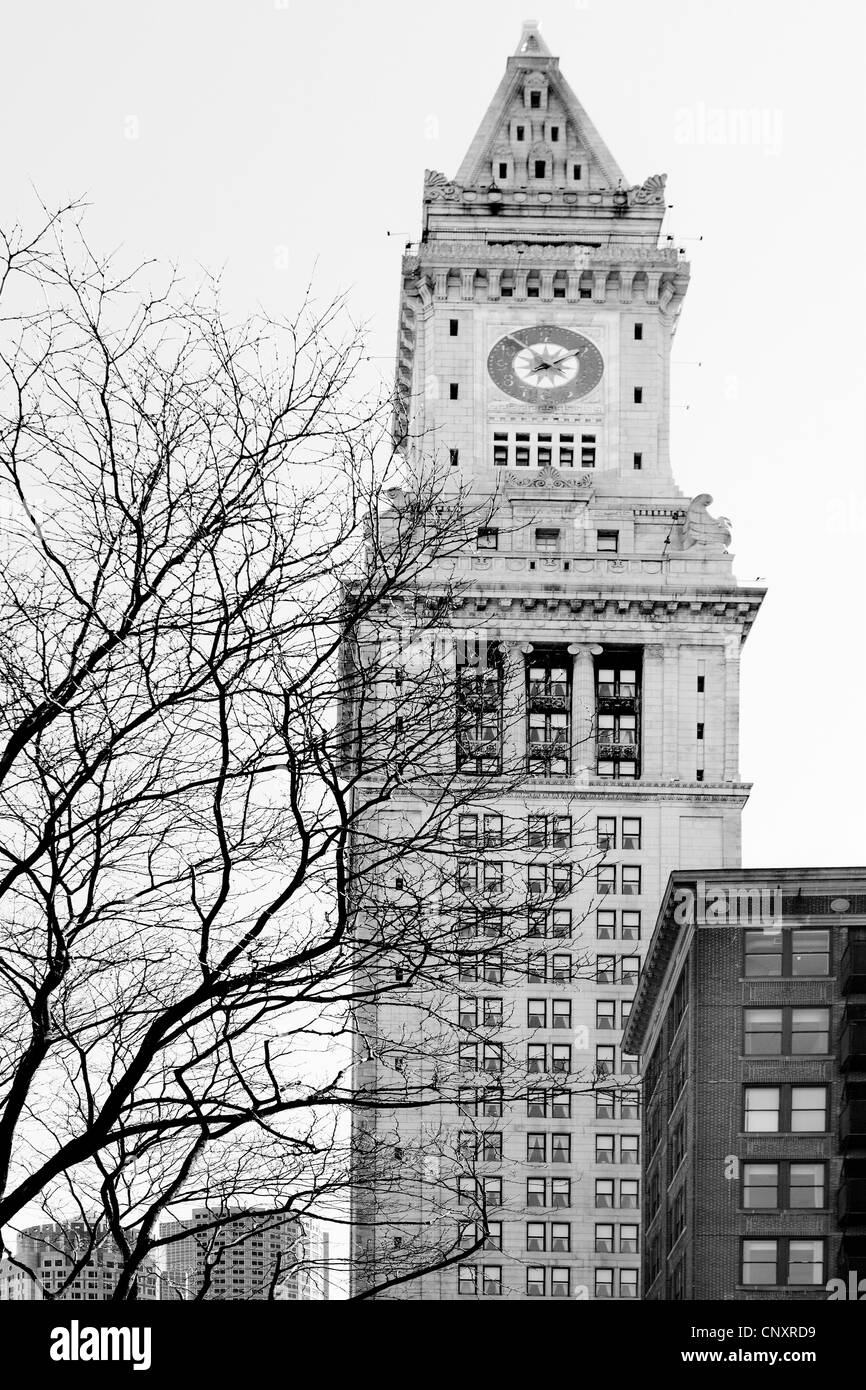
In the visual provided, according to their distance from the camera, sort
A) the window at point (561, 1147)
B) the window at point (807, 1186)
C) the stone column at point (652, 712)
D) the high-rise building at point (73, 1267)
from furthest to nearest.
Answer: the stone column at point (652, 712) → the window at point (561, 1147) → the window at point (807, 1186) → the high-rise building at point (73, 1267)

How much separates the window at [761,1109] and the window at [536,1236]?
1572 inches

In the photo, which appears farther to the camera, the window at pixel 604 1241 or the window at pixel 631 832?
the window at pixel 631 832

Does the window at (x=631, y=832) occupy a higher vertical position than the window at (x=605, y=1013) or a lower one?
higher

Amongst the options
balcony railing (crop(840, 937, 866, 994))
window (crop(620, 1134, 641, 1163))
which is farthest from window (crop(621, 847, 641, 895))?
balcony railing (crop(840, 937, 866, 994))

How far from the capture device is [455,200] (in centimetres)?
15725

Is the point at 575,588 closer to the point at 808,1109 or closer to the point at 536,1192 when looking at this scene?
the point at 536,1192

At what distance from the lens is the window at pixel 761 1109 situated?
9000cm

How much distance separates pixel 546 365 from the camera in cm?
15375

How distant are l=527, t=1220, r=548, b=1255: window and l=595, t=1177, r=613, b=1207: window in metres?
3.10

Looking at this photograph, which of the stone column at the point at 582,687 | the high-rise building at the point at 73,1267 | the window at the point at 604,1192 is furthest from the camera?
the stone column at the point at 582,687

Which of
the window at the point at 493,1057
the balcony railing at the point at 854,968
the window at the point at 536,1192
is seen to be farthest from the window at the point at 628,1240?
the balcony railing at the point at 854,968

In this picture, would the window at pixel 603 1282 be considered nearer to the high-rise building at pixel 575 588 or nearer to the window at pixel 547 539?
the high-rise building at pixel 575 588
